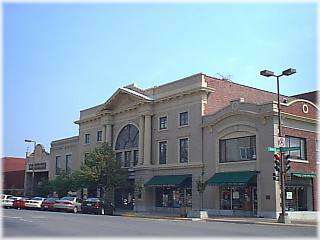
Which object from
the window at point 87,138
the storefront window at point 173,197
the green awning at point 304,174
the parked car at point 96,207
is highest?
the window at point 87,138

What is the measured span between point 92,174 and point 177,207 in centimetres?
899

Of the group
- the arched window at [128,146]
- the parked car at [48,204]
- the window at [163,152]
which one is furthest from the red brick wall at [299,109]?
the parked car at [48,204]

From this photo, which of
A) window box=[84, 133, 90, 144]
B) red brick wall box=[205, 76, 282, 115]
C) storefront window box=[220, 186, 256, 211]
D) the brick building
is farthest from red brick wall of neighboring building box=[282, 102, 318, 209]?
the brick building

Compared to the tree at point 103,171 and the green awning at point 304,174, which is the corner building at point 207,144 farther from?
the tree at point 103,171

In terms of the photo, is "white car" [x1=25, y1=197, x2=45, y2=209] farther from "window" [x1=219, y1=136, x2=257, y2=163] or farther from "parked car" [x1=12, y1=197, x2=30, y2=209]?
"window" [x1=219, y1=136, x2=257, y2=163]

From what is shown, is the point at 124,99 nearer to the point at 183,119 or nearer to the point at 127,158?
the point at 127,158

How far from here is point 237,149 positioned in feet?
118

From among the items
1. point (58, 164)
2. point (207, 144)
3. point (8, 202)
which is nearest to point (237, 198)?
point (207, 144)

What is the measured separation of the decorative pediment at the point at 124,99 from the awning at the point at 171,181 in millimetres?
7867

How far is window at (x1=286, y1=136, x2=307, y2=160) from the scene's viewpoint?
35.0 metres

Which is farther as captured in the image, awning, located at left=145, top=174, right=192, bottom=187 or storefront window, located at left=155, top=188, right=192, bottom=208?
storefront window, located at left=155, top=188, right=192, bottom=208

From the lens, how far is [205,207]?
37.5 m

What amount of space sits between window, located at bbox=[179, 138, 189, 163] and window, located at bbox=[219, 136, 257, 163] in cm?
418

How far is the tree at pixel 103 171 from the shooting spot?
145 feet
